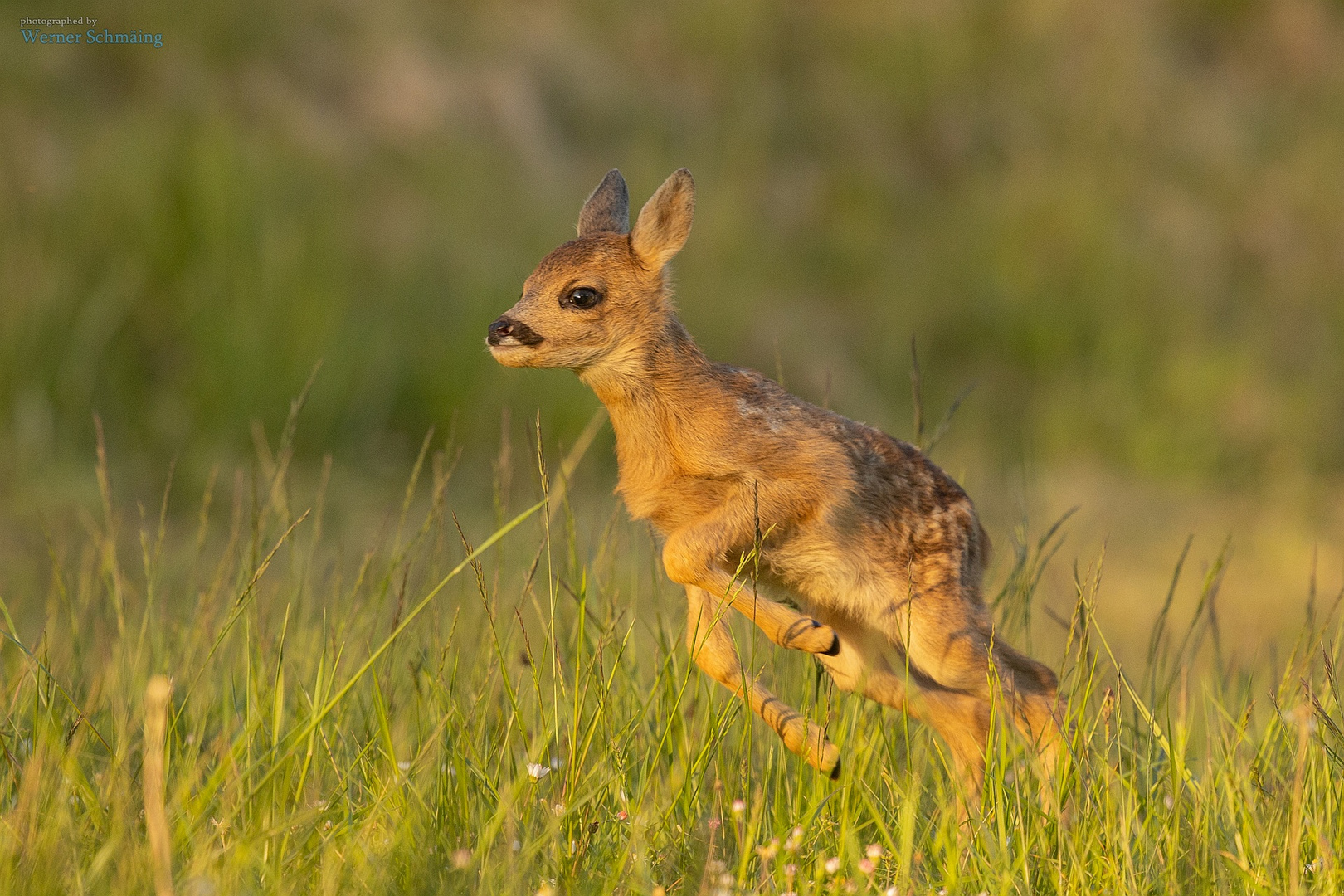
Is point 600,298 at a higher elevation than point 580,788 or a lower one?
higher

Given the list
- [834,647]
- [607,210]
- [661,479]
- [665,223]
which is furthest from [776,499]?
[607,210]

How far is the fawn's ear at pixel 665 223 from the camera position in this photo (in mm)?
3363

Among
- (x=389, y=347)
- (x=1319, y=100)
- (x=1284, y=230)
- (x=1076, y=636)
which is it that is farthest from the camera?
(x=1319, y=100)

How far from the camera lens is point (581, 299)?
3285mm

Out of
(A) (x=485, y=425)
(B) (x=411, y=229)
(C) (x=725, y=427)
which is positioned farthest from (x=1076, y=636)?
(B) (x=411, y=229)

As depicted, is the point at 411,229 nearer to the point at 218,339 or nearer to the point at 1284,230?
the point at 218,339

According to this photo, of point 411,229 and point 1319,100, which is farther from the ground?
point 1319,100

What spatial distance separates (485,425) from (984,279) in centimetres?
520

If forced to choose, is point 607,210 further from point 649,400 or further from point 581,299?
point 649,400

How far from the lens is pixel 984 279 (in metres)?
12.2

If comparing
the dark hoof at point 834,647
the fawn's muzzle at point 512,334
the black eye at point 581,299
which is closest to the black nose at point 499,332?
the fawn's muzzle at point 512,334

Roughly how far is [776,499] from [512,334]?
706mm

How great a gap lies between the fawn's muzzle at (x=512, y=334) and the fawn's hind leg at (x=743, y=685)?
2.23 feet

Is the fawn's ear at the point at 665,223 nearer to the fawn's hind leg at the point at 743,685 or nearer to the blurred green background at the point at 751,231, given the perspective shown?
the fawn's hind leg at the point at 743,685
